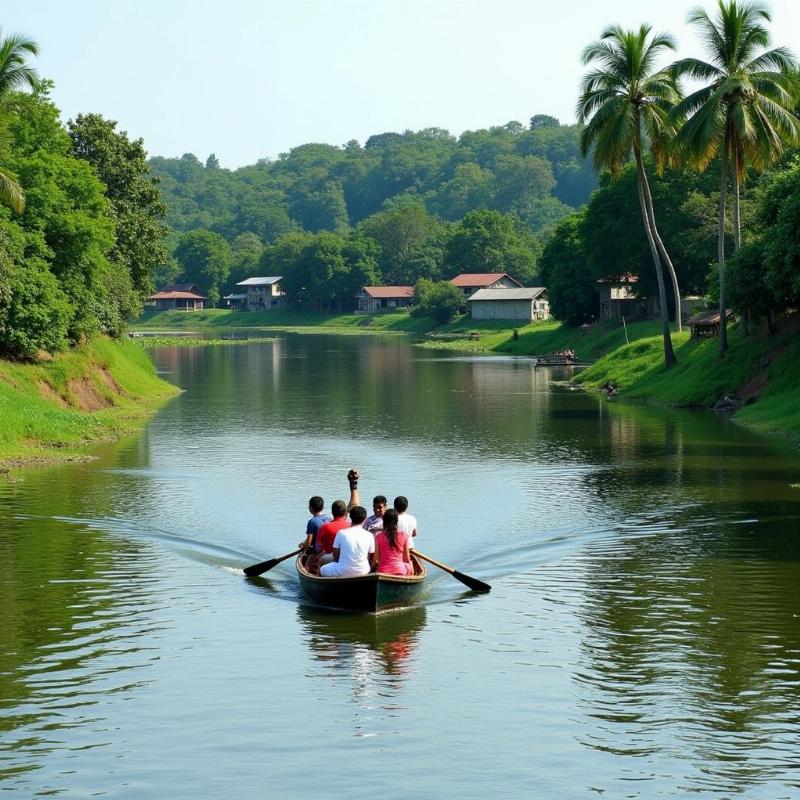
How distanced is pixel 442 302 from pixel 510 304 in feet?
45.2

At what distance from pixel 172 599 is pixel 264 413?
125 feet

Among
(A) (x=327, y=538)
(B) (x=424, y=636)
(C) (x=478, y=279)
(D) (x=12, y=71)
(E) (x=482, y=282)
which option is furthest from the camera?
(C) (x=478, y=279)

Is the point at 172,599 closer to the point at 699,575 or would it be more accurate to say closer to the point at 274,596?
the point at 274,596

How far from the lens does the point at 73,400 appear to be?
54844 millimetres

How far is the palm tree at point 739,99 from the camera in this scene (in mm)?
59500

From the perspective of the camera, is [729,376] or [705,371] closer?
[729,376]

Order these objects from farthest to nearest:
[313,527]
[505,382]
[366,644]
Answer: [505,382] → [313,527] → [366,644]

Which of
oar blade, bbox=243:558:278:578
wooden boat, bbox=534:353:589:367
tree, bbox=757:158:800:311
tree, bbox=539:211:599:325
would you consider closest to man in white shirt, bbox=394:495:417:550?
oar blade, bbox=243:558:278:578

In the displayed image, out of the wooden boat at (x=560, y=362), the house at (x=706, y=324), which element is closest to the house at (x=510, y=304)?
the wooden boat at (x=560, y=362)

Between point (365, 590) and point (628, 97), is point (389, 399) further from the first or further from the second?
point (365, 590)

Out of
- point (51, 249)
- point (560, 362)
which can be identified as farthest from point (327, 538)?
point (560, 362)

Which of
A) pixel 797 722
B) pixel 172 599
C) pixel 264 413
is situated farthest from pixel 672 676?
pixel 264 413

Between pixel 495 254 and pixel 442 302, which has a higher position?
pixel 495 254

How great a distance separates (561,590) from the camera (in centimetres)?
2528
